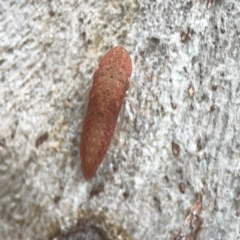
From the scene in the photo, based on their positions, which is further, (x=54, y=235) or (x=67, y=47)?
(x=67, y=47)

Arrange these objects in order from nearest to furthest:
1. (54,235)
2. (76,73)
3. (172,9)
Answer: (54,235)
(76,73)
(172,9)

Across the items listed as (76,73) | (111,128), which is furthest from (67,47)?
(111,128)

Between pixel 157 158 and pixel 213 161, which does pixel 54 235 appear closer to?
pixel 157 158

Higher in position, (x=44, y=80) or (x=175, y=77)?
(x=44, y=80)
